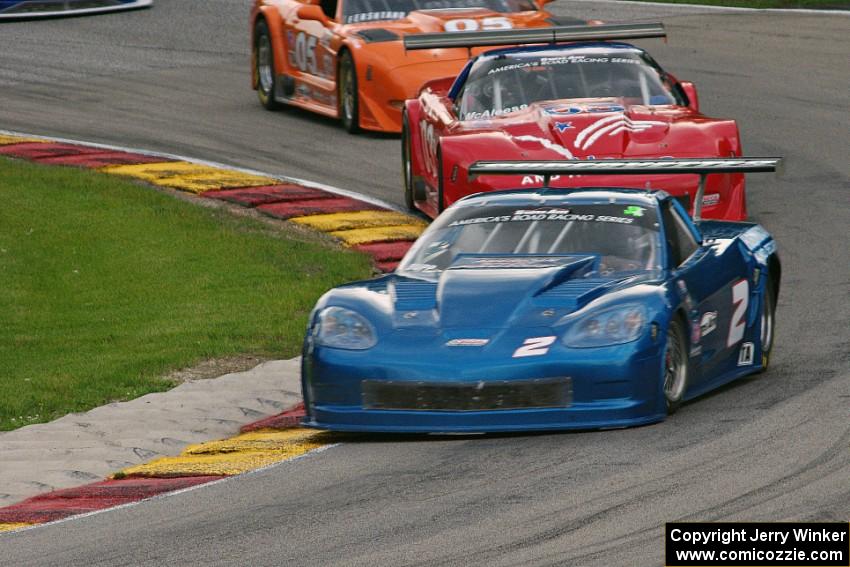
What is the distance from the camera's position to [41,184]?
16.8 meters

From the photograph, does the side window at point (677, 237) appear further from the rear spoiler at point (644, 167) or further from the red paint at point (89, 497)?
the red paint at point (89, 497)

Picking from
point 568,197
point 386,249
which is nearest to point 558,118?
point 386,249

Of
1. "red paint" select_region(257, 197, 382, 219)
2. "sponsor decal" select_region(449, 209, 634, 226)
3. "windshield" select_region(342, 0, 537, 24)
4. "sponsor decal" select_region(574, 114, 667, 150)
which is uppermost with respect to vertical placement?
"sponsor decal" select_region(449, 209, 634, 226)

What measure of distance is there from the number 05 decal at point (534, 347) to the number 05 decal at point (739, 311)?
1.36m

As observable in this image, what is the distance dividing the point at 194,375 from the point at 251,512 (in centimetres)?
377

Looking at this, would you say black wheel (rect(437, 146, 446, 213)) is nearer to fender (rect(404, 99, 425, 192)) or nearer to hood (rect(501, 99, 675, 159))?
hood (rect(501, 99, 675, 159))

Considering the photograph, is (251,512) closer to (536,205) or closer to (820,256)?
(536,205)

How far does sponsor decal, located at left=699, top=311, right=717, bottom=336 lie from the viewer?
883 centimetres

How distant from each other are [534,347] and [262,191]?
828cm

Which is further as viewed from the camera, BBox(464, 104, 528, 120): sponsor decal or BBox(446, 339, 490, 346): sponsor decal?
BBox(464, 104, 528, 120): sponsor decal

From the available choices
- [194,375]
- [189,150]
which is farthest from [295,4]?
[194,375]

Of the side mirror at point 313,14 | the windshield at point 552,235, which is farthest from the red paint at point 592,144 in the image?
the side mirror at point 313,14

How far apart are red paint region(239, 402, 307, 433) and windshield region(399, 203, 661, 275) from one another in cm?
95

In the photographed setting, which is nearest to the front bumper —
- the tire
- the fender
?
the tire
